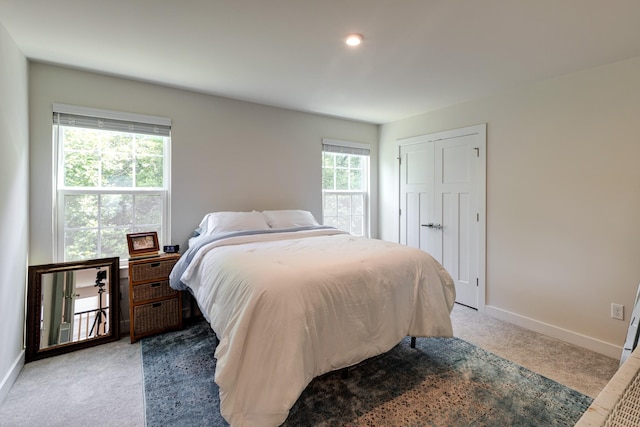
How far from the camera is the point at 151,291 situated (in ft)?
8.59

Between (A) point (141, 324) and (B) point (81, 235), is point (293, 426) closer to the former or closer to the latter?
(A) point (141, 324)

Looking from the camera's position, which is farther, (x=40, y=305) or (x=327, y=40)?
(x=40, y=305)

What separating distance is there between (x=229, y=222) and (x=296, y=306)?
1.67m

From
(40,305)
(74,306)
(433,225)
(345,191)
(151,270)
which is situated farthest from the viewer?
(345,191)

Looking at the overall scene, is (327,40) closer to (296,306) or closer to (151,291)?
(296,306)

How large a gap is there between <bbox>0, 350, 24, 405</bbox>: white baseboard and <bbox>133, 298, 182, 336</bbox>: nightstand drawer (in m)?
0.71

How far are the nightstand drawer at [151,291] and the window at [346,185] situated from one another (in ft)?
6.95

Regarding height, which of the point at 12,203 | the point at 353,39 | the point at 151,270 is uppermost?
the point at 353,39

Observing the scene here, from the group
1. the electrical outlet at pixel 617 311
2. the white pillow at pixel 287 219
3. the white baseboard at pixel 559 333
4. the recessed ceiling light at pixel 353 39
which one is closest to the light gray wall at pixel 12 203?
the white pillow at pixel 287 219

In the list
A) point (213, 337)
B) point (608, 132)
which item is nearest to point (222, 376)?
point (213, 337)

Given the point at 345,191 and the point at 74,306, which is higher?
the point at 345,191

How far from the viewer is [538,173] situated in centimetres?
280

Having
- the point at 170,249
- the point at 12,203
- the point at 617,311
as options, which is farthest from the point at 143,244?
the point at 617,311

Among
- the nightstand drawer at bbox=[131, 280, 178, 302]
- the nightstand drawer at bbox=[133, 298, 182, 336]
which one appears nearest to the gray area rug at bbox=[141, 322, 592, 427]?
the nightstand drawer at bbox=[133, 298, 182, 336]
